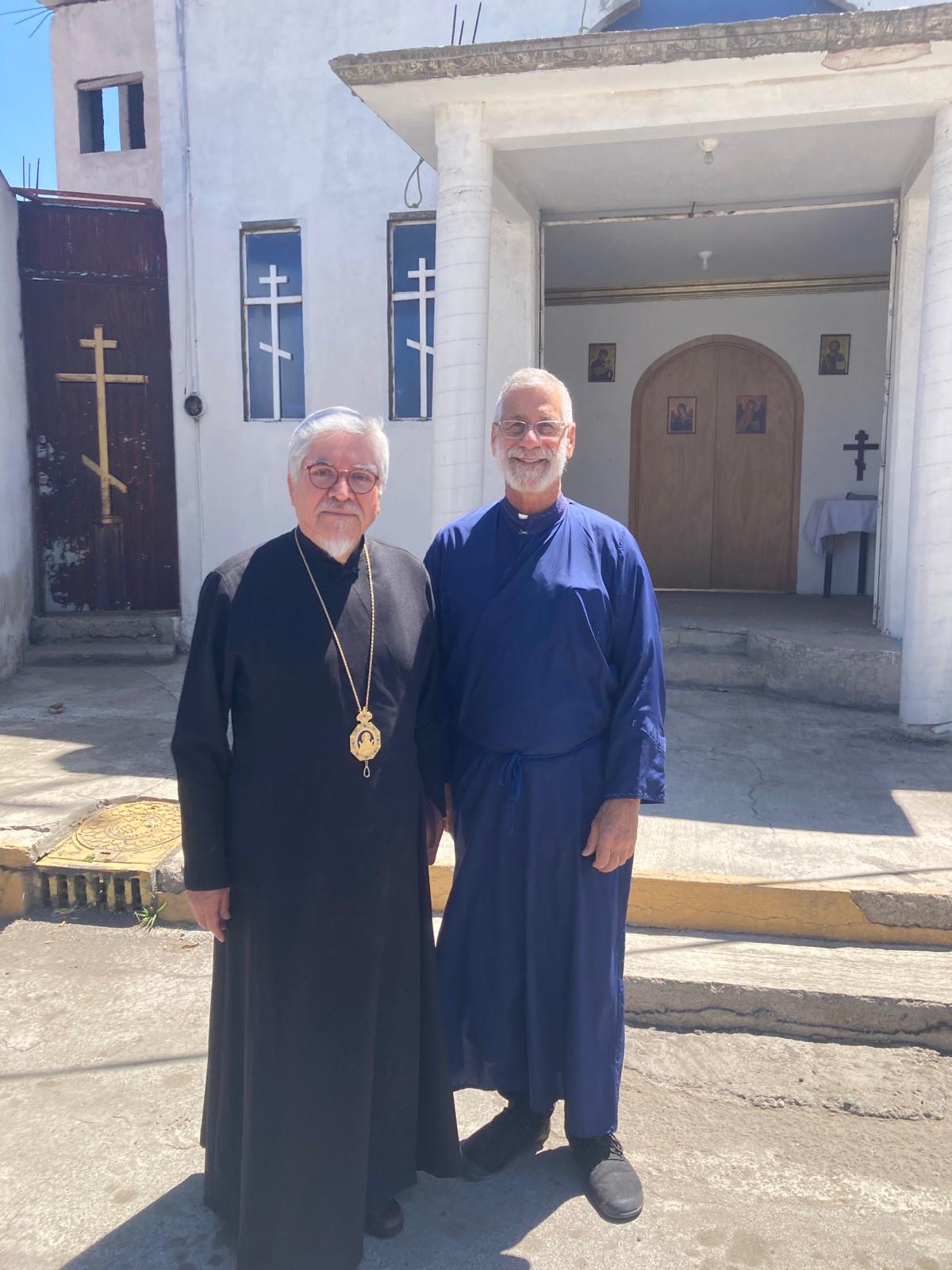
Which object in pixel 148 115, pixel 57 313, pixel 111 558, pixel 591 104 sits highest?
pixel 148 115

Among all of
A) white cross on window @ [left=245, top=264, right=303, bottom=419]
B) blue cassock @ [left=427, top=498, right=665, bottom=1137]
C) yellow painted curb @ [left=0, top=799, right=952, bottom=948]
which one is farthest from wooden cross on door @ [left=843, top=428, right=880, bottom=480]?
blue cassock @ [left=427, top=498, right=665, bottom=1137]

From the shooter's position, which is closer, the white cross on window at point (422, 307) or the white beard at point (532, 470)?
the white beard at point (532, 470)

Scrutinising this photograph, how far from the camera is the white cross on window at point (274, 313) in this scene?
8.51m

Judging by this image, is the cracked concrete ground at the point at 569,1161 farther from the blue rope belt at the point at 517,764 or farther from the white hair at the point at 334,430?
the white hair at the point at 334,430

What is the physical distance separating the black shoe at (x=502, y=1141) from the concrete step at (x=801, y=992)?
81cm

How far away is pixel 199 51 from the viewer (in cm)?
845

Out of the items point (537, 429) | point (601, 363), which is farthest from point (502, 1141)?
point (601, 363)

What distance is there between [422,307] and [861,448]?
15.6 ft

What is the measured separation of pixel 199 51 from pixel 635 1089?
341 inches

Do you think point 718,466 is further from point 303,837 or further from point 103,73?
point 103,73

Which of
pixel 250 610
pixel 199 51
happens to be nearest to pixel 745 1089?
pixel 250 610

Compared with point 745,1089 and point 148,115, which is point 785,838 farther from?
point 148,115

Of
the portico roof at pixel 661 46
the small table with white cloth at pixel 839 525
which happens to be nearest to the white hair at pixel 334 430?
the portico roof at pixel 661 46

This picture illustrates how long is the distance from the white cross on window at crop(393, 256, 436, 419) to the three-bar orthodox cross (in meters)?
2.39
